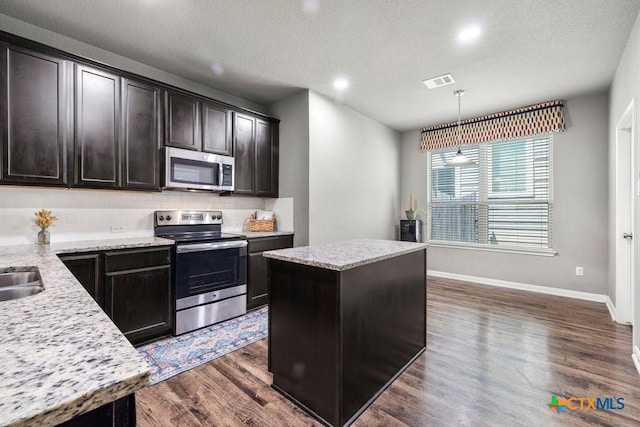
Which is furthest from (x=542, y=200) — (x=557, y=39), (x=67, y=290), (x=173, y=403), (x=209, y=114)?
(x=67, y=290)

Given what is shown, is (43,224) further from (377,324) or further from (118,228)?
(377,324)

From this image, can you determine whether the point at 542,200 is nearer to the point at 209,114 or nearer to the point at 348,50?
the point at 348,50

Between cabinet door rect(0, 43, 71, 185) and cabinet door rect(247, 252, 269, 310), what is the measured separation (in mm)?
1916

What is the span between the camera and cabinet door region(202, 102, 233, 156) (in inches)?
136

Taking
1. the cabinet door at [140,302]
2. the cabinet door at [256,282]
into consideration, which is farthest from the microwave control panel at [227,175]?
the cabinet door at [140,302]

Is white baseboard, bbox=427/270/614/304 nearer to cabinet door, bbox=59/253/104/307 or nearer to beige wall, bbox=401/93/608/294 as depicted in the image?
beige wall, bbox=401/93/608/294

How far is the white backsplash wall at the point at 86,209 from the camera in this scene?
2549mm

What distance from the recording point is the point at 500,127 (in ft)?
15.3

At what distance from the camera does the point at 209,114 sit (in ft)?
11.4

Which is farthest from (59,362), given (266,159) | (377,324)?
(266,159)

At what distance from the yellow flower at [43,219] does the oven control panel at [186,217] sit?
35.4 inches

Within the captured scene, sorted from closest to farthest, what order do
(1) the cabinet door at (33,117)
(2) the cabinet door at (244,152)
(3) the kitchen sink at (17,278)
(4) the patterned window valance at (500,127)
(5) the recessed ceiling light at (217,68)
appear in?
(3) the kitchen sink at (17,278) → (1) the cabinet door at (33,117) → (5) the recessed ceiling light at (217,68) → (2) the cabinet door at (244,152) → (4) the patterned window valance at (500,127)

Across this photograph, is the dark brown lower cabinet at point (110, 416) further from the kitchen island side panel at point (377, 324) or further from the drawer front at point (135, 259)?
the drawer front at point (135, 259)

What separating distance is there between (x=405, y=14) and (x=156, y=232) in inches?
127
